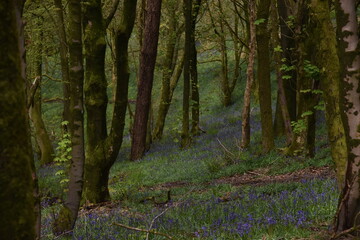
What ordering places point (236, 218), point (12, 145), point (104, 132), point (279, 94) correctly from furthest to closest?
1. point (279, 94)
2. point (104, 132)
3. point (236, 218)
4. point (12, 145)

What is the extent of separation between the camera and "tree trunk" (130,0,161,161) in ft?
57.5

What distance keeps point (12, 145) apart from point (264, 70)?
12.9 meters

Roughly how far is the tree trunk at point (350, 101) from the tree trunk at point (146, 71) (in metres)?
13.9

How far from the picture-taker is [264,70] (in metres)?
14.1

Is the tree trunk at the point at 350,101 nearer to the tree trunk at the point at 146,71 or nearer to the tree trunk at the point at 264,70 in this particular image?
the tree trunk at the point at 264,70

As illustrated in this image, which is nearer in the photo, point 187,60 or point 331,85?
point 331,85

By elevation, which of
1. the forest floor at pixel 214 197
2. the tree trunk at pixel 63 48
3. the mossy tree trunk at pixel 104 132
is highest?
the tree trunk at pixel 63 48

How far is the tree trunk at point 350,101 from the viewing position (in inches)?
166

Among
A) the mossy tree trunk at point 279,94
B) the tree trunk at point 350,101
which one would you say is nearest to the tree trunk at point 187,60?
the mossy tree trunk at point 279,94

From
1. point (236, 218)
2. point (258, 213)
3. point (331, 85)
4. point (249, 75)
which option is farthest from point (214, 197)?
point (249, 75)

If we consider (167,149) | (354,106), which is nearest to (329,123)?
(354,106)

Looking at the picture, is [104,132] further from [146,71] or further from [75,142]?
[146,71]

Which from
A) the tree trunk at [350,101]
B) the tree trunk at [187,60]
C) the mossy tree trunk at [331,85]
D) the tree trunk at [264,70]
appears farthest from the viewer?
the tree trunk at [187,60]

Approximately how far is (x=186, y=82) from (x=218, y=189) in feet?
33.3
